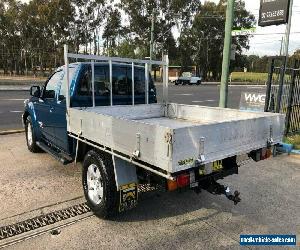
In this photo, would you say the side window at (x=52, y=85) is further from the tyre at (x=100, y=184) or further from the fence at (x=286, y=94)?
the fence at (x=286, y=94)

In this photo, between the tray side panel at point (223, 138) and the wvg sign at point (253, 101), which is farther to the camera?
the wvg sign at point (253, 101)

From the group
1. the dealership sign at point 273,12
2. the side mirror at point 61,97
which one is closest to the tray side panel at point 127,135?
the side mirror at point 61,97

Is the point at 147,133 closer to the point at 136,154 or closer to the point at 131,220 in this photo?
the point at 136,154

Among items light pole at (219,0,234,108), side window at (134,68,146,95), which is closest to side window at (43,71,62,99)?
side window at (134,68,146,95)

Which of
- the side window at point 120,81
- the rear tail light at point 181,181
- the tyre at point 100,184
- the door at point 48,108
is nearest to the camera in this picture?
the rear tail light at point 181,181

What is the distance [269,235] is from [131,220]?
1768 mm

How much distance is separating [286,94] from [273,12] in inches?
90.0

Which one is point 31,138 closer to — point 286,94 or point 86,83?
point 86,83

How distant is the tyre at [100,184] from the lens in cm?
416

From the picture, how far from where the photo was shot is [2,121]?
12039 millimetres

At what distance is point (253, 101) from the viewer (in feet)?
34.2

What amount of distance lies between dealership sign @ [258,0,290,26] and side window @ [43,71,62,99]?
19.9 feet

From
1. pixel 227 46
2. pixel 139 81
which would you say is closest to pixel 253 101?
pixel 227 46

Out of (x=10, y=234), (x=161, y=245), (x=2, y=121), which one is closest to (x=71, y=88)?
(x=10, y=234)
